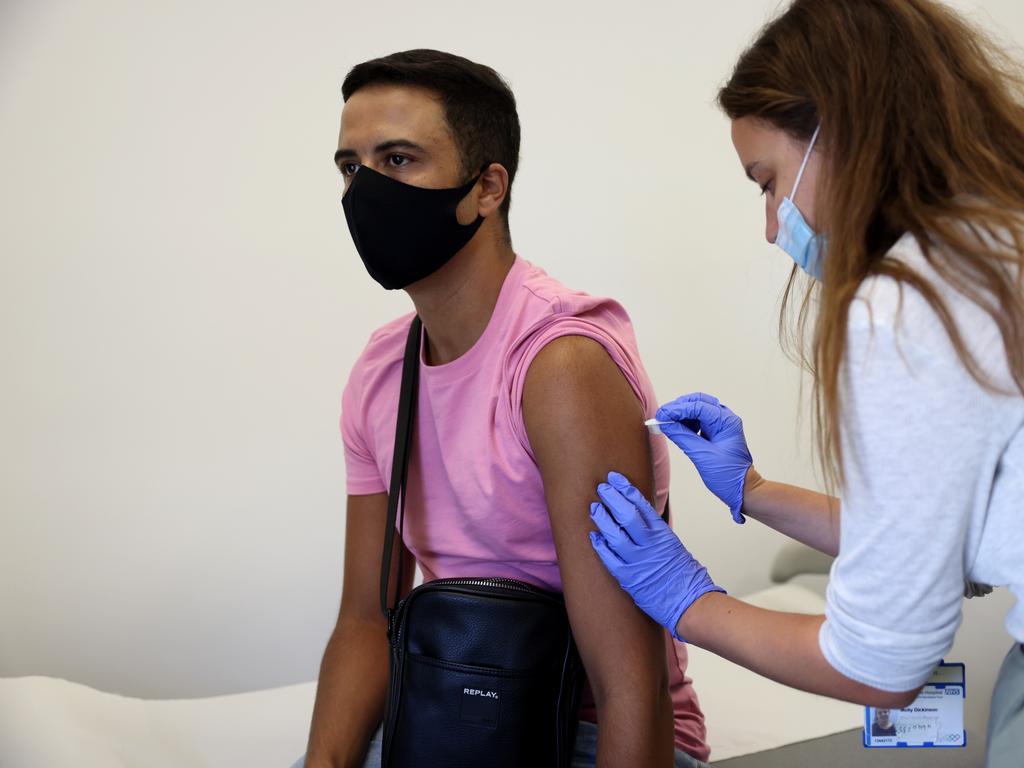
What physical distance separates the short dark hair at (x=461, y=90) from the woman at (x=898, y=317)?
493 mm

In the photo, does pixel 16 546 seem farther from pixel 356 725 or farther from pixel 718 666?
pixel 718 666

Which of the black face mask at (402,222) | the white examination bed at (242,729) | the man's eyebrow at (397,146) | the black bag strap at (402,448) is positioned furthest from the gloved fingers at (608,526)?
the white examination bed at (242,729)

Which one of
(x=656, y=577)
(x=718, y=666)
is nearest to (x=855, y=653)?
(x=656, y=577)

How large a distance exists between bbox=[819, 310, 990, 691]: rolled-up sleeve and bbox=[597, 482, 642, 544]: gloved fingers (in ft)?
1.02

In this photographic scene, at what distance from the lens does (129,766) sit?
6.15 feet

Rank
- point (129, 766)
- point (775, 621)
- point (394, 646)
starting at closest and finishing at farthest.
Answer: point (775, 621) < point (394, 646) < point (129, 766)

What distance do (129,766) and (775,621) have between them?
50.6 inches

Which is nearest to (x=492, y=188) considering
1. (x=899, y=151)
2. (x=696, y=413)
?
(x=696, y=413)

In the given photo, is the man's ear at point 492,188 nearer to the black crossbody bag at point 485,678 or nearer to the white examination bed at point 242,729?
the black crossbody bag at point 485,678

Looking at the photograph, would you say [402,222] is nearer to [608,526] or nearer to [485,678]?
[608,526]

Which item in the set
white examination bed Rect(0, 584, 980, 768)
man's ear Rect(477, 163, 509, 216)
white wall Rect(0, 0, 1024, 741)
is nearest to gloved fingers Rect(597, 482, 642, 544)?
man's ear Rect(477, 163, 509, 216)

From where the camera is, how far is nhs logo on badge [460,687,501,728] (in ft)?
4.49

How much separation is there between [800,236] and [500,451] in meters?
0.53

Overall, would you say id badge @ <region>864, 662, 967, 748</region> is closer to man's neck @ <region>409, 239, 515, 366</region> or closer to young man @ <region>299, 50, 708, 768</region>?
young man @ <region>299, 50, 708, 768</region>
